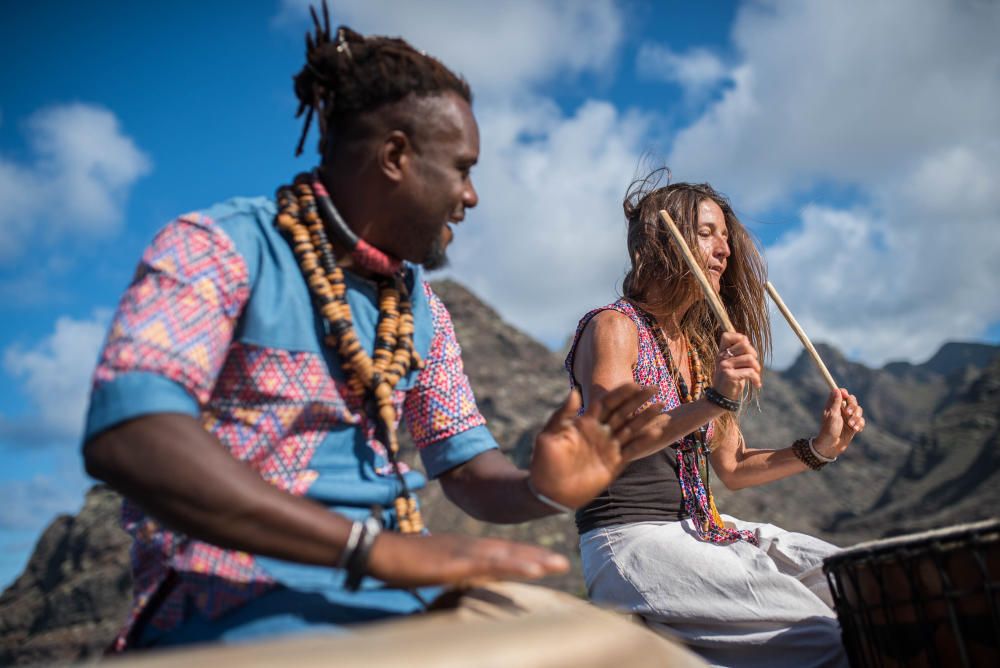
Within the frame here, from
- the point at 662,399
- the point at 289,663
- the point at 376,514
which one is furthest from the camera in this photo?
the point at 662,399

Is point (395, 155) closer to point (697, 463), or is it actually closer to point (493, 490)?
point (493, 490)

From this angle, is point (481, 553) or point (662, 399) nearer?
point (481, 553)

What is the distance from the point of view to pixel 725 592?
113 inches

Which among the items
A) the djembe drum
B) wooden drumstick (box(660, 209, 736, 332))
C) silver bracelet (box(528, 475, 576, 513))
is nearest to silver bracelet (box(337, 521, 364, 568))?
silver bracelet (box(528, 475, 576, 513))

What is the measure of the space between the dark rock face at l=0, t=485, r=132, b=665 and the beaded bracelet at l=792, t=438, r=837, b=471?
10216 mm

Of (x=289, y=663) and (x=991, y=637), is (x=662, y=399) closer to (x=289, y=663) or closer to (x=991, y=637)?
(x=991, y=637)

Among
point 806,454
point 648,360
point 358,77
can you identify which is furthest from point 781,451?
point 358,77

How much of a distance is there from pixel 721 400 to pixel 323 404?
62.3 inches

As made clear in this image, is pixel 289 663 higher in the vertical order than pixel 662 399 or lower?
lower

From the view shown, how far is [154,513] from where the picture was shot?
1.48 meters

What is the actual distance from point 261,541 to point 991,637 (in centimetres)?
199

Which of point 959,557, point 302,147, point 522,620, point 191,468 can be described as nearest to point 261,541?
point 191,468

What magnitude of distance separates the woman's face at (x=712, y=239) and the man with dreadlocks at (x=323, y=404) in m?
1.87

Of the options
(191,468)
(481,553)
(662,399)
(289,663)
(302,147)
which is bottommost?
(289,663)
